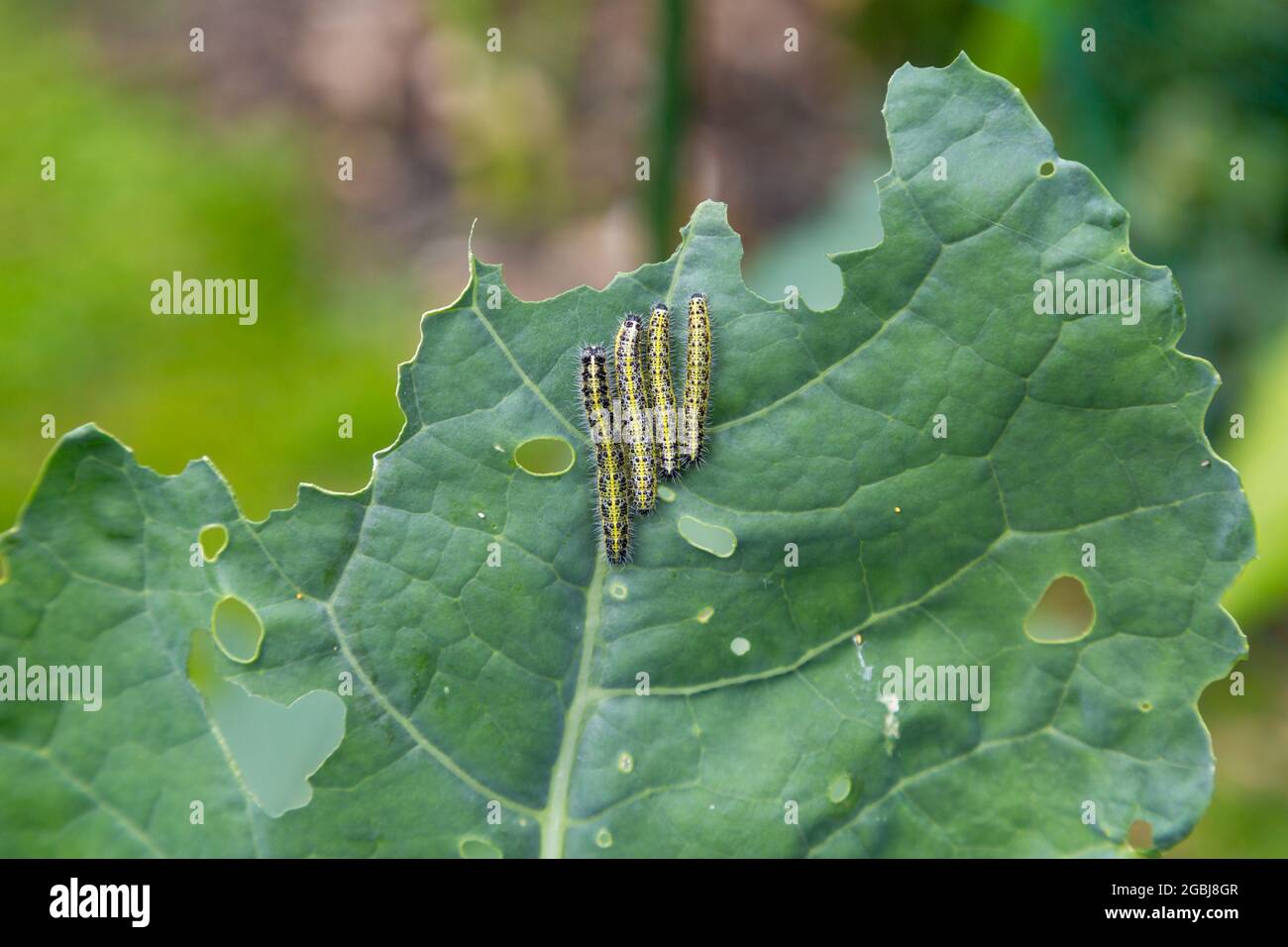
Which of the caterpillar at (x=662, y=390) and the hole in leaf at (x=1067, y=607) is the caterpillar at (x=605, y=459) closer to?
the caterpillar at (x=662, y=390)

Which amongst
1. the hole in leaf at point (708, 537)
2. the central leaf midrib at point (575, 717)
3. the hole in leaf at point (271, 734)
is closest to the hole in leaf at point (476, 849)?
the central leaf midrib at point (575, 717)

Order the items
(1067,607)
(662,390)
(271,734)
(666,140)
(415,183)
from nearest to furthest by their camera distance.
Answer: (662,390) < (271,734) < (666,140) < (1067,607) < (415,183)

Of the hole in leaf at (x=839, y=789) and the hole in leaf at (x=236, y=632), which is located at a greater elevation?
the hole in leaf at (x=236, y=632)

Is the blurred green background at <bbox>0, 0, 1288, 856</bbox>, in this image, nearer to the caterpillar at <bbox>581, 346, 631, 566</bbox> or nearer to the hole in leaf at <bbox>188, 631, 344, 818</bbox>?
the caterpillar at <bbox>581, 346, 631, 566</bbox>

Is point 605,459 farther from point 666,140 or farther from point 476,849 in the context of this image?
point 666,140

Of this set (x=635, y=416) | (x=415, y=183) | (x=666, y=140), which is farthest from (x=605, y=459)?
(x=415, y=183)
